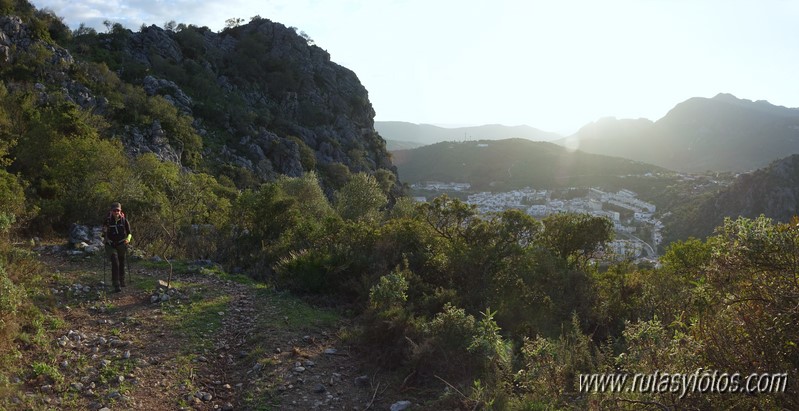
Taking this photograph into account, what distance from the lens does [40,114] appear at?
17656mm

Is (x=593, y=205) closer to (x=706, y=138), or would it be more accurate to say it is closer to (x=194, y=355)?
(x=194, y=355)

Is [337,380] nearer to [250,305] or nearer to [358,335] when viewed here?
[358,335]

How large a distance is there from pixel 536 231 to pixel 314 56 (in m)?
76.7

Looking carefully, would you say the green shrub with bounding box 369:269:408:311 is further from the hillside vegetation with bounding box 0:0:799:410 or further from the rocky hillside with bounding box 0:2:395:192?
the rocky hillside with bounding box 0:2:395:192

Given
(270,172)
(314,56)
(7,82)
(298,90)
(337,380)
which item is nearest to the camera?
(337,380)

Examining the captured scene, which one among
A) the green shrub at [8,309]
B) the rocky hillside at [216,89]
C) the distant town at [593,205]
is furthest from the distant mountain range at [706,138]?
the green shrub at [8,309]

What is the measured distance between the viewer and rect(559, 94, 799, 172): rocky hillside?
12069cm

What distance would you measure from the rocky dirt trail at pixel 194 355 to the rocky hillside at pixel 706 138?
140 m

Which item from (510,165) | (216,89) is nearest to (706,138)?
(510,165)

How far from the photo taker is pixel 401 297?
6.84m

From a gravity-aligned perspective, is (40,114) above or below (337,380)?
above

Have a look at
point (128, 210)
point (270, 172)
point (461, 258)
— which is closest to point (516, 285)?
point (461, 258)

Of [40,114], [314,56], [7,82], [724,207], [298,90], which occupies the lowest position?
[724,207]

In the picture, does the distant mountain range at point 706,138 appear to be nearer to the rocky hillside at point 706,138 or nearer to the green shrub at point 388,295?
the rocky hillside at point 706,138
